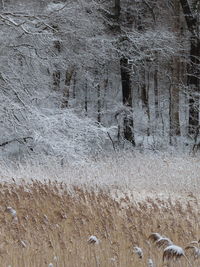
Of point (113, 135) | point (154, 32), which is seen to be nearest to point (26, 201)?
point (154, 32)

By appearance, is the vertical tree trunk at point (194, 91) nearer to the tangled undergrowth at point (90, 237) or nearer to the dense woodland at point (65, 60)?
the dense woodland at point (65, 60)

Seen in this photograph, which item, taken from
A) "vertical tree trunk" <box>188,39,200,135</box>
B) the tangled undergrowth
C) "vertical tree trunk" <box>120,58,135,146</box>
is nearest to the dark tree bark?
"vertical tree trunk" <box>188,39,200,135</box>

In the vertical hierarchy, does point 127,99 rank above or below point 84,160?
below

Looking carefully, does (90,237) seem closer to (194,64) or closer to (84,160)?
(84,160)

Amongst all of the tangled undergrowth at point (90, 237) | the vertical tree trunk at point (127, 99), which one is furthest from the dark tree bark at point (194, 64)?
the tangled undergrowth at point (90, 237)

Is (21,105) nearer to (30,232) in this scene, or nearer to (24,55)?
(24,55)

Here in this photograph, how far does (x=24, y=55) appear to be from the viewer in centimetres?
1230

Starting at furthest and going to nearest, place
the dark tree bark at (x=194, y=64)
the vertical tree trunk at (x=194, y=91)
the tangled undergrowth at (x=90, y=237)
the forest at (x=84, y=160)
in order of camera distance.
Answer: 1. the vertical tree trunk at (x=194, y=91)
2. the dark tree bark at (x=194, y=64)
3. the forest at (x=84, y=160)
4. the tangled undergrowth at (x=90, y=237)

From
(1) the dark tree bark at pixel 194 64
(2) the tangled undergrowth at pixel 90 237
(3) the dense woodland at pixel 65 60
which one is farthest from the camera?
(1) the dark tree bark at pixel 194 64

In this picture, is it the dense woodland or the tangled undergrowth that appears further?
the dense woodland

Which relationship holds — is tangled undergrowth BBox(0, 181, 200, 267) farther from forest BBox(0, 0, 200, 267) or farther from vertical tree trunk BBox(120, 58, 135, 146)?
vertical tree trunk BBox(120, 58, 135, 146)

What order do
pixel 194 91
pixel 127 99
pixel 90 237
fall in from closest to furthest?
pixel 90 237 < pixel 194 91 < pixel 127 99

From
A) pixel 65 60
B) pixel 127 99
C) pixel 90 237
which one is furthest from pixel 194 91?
pixel 90 237

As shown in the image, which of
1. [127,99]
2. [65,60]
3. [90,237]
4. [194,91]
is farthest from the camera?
[127,99]
